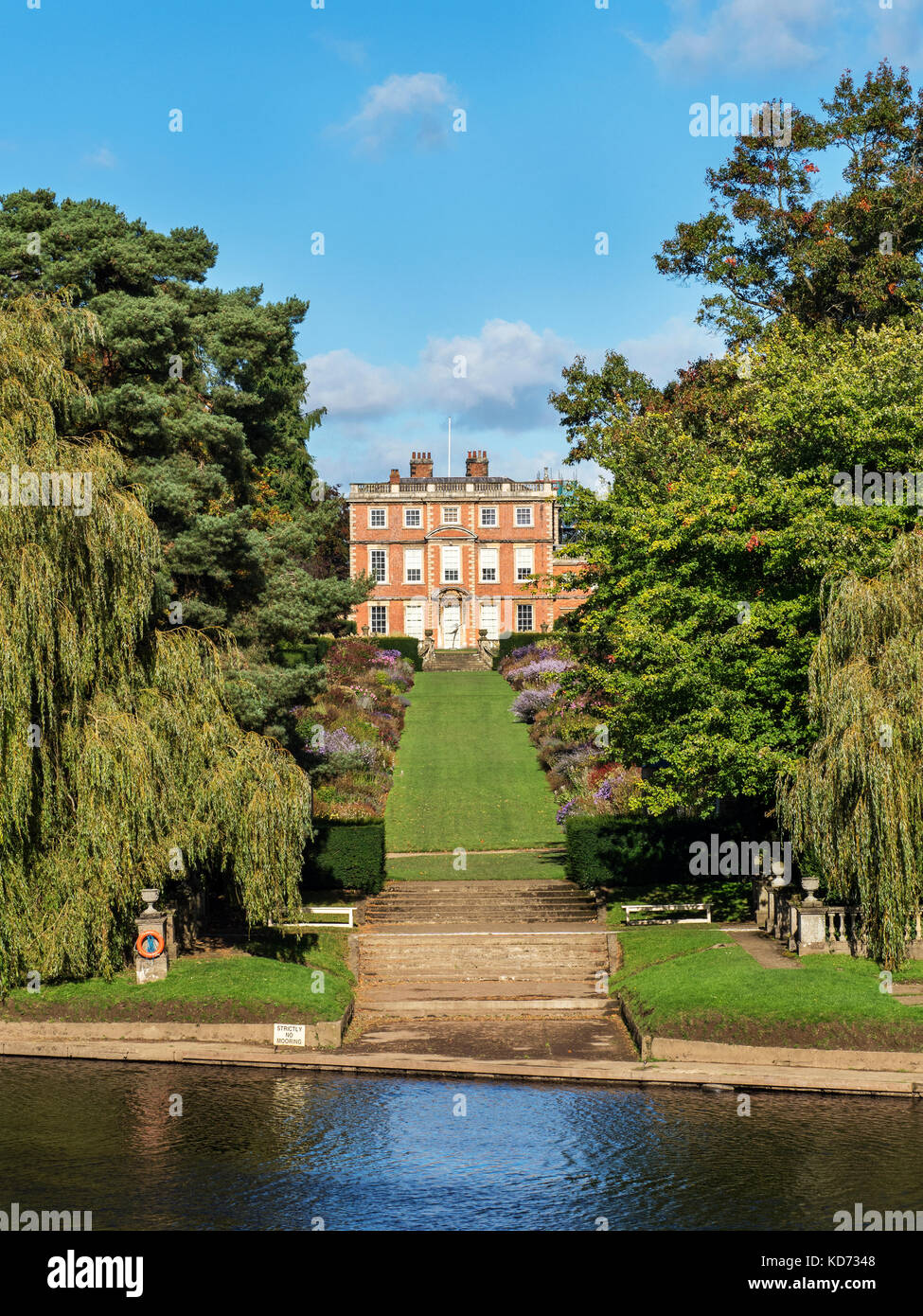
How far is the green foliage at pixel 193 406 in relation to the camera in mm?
27734

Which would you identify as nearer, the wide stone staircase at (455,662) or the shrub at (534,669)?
the shrub at (534,669)

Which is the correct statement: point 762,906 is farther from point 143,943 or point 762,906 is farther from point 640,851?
point 143,943

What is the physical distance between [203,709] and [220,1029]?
227 inches

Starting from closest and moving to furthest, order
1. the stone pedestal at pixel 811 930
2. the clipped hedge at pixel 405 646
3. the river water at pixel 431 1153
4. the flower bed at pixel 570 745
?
the river water at pixel 431 1153 < the stone pedestal at pixel 811 930 < the flower bed at pixel 570 745 < the clipped hedge at pixel 405 646

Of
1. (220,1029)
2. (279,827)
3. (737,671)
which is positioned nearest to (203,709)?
(279,827)

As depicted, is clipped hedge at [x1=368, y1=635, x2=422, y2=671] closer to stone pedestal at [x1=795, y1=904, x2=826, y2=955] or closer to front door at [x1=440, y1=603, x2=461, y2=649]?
front door at [x1=440, y1=603, x2=461, y2=649]

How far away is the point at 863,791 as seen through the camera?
75.0 feet

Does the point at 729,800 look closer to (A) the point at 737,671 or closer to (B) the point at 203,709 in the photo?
(A) the point at 737,671

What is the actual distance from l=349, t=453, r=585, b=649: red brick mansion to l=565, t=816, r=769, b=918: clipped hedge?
56.2m

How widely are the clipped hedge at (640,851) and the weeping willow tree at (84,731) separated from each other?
9.47 meters

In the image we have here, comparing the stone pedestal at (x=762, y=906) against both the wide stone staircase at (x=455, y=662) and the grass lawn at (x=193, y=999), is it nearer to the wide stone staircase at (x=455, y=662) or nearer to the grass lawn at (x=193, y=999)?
the grass lawn at (x=193, y=999)

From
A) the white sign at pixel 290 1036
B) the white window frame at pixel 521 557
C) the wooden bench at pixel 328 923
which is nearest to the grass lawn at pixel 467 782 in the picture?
the wooden bench at pixel 328 923

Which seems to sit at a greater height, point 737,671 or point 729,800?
point 737,671

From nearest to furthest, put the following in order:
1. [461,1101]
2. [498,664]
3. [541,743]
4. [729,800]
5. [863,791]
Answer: [461,1101], [863,791], [729,800], [541,743], [498,664]
